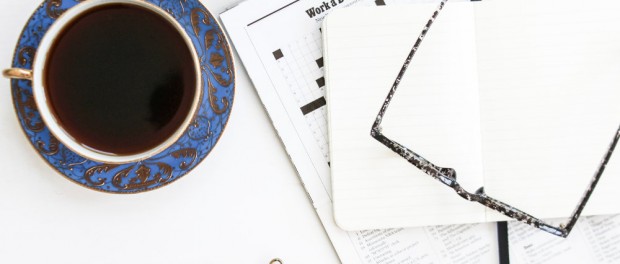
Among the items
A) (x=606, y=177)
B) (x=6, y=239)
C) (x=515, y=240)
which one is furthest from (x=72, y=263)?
(x=606, y=177)

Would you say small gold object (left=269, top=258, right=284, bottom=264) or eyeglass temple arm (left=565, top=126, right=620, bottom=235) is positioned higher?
small gold object (left=269, top=258, right=284, bottom=264)

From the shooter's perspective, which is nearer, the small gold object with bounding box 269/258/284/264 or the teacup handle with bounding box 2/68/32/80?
the teacup handle with bounding box 2/68/32/80

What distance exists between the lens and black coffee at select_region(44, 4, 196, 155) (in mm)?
583

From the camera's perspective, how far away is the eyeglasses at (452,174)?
2.07ft

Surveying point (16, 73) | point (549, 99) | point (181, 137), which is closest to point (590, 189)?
point (549, 99)

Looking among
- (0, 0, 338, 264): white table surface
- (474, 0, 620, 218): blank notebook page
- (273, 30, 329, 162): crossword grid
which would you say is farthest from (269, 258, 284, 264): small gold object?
(474, 0, 620, 218): blank notebook page

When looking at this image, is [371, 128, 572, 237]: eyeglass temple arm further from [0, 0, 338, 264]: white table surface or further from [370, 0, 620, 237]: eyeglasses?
[0, 0, 338, 264]: white table surface

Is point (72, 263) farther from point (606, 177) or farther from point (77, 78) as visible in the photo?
point (606, 177)

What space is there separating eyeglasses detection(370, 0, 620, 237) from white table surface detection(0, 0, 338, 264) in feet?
0.41

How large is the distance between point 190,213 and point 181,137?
111 mm

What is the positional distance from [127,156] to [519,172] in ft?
1.40

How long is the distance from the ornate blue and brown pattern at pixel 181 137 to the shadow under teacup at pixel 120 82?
27 millimetres

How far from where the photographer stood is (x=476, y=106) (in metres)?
0.67

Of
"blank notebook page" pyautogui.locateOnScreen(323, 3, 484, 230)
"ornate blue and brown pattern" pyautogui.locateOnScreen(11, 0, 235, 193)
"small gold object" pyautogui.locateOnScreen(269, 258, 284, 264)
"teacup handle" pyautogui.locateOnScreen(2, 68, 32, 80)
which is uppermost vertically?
"teacup handle" pyautogui.locateOnScreen(2, 68, 32, 80)
